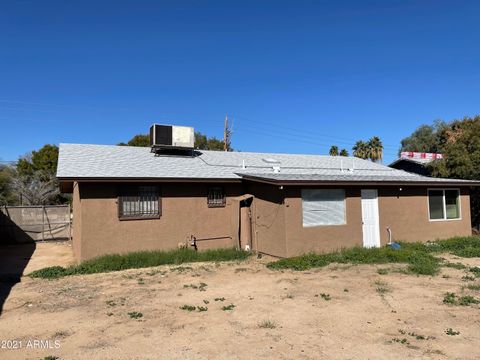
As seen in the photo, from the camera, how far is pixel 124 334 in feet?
20.3

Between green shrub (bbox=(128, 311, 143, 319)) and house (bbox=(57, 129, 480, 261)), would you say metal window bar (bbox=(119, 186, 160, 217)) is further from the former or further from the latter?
green shrub (bbox=(128, 311, 143, 319))

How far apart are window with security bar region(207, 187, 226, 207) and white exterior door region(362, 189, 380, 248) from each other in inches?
201

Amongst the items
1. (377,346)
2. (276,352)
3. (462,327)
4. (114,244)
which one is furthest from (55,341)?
(114,244)

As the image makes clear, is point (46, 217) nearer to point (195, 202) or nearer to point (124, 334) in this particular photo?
point (195, 202)

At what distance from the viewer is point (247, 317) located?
706 cm

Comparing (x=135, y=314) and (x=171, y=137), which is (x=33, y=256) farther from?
(x=135, y=314)

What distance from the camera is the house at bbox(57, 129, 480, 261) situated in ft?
42.0

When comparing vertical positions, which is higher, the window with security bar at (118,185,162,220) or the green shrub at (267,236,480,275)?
the window with security bar at (118,185,162,220)

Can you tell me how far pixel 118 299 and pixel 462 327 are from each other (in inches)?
250

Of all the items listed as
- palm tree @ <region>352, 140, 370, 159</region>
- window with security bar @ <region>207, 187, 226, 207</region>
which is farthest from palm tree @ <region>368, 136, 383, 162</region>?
window with security bar @ <region>207, 187, 226, 207</region>

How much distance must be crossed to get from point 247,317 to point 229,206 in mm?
8078

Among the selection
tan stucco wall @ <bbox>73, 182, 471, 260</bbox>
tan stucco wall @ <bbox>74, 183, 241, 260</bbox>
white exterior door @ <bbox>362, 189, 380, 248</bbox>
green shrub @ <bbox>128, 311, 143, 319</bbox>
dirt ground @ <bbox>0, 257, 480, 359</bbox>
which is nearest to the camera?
dirt ground @ <bbox>0, 257, 480, 359</bbox>

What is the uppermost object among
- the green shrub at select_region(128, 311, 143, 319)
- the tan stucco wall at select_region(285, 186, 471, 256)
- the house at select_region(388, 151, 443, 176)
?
the house at select_region(388, 151, 443, 176)

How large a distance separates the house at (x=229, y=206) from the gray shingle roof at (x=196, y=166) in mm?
43
